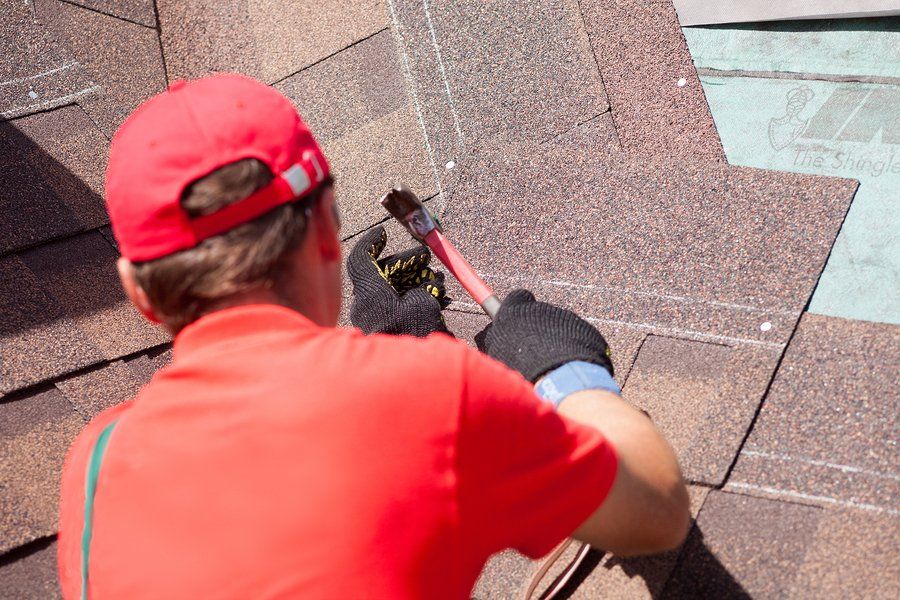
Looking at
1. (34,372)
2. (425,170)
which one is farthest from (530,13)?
(34,372)

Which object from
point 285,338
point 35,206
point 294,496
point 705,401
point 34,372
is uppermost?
point 285,338

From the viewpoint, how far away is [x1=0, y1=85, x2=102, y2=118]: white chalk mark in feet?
11.4

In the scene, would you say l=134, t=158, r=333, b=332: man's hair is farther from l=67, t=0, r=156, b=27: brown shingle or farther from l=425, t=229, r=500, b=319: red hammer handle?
l=67, t=0, r=156, b=27: brown shingle

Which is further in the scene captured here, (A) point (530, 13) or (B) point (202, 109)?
(A) point (530, 13)

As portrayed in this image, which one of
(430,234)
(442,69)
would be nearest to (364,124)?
(442,69)

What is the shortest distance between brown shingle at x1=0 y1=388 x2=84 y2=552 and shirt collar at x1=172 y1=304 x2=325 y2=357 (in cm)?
174

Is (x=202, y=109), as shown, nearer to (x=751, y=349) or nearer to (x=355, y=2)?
(x=751, y=349)

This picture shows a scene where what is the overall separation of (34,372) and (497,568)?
1792 mm

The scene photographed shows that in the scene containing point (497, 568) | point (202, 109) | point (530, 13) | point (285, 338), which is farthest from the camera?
point (530, 13)

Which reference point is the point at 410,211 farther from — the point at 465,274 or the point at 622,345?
the point at 622,345

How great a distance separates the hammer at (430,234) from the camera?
2.56 meters

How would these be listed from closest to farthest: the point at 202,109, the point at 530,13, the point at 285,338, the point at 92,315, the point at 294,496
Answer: the point at 294,496 → the point at 285,338 → the point at 202,109 → the point at 92,315 → the point at 530,13

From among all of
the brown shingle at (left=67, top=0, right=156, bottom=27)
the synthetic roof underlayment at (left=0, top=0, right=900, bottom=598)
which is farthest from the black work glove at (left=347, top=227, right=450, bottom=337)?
the brown shingle at (left=67, top=0, right=156, bottom=27)

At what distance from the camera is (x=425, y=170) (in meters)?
3.29
